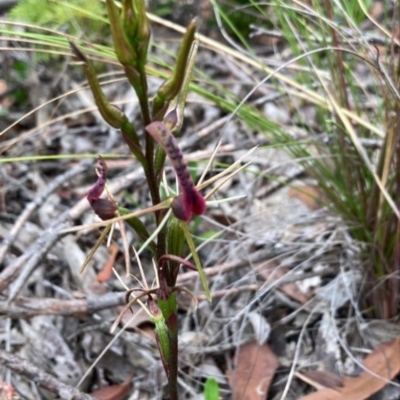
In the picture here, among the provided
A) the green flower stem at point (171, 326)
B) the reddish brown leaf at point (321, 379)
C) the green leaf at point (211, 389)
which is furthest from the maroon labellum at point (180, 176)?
the reddish brown leaf at point (321, 379)

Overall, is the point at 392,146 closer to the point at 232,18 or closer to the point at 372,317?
the point at 372,317

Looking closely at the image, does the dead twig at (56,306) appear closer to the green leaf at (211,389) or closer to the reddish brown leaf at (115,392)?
the reddish brown leaf at (115,392)

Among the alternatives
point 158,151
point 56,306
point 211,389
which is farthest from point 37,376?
point 158,151

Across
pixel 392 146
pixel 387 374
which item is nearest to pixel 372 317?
pixel 387 374

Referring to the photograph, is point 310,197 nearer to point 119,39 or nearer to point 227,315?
point 227,315

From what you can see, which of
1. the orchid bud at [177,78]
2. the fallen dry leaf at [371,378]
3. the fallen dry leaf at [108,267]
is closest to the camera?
the orchid bud at [177,78]

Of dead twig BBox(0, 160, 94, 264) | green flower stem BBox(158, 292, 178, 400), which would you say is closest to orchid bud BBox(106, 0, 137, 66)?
green flower stem BBox(158, 292, 178, 400)
